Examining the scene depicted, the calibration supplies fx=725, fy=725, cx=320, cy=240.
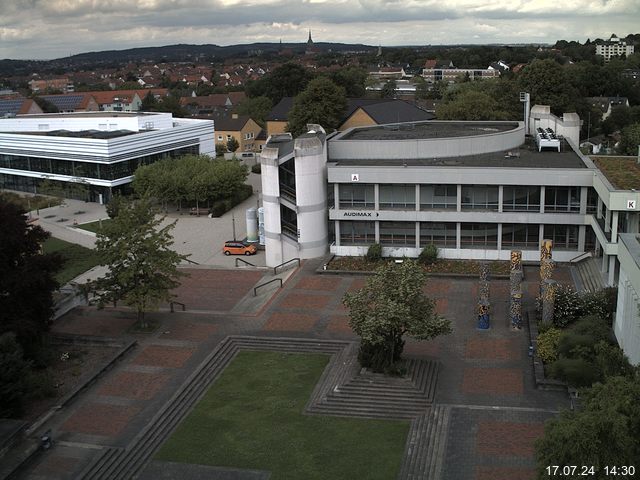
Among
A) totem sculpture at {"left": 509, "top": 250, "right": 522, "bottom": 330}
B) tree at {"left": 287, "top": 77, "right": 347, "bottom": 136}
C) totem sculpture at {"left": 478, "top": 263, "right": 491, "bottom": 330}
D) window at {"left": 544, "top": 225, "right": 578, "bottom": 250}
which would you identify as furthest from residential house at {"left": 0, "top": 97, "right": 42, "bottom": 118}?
totem sculpture at {"left": 509, "top": 250, "right": 522, "bottom": 330}

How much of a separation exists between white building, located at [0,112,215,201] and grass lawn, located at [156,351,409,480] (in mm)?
45218

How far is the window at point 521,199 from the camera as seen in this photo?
139ft

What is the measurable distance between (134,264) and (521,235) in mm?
22704

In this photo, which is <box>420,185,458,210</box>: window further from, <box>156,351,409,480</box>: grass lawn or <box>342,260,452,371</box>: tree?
<box>156,351,409,480</box>: grass lawn

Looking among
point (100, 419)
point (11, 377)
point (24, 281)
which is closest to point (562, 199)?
point (100, 419)

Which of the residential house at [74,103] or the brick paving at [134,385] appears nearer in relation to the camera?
the brick paving at [134,385]

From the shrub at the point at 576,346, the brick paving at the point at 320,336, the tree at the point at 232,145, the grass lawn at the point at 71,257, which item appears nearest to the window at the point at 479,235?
the brick paving at the point at 320,336

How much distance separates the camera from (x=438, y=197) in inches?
1720

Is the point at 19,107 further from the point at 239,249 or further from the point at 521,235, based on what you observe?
the point at 521,235

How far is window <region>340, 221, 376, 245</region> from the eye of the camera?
4516 cm

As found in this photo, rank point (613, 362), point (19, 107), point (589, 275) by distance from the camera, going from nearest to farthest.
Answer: point (613, 362) < point (589, 275) < point (19, 107)

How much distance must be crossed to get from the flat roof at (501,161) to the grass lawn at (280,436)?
20.2 meters

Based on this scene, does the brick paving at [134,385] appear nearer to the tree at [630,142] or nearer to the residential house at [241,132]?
the tree at [630,142]

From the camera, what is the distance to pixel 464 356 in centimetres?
3045
